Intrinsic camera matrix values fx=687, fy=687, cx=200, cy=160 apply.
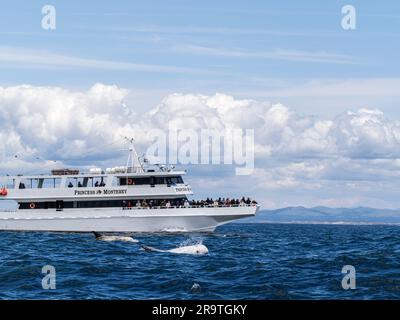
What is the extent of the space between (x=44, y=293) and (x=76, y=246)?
25.7m

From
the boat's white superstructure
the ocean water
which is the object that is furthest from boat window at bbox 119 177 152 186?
the ocean water

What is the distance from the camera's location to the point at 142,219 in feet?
233

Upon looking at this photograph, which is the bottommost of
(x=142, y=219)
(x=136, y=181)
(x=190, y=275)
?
(x=190, y=275)

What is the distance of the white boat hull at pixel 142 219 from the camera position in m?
70.6

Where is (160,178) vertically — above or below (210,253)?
above

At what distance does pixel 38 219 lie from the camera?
74.2 metres

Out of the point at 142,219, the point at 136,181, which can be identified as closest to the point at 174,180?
the point at 136,181

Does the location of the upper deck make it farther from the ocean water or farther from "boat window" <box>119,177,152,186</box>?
the ocean water

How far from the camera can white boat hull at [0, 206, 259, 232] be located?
232 ft

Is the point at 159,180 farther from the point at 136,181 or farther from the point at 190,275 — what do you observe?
the point at 190,275

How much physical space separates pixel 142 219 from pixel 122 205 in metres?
2.85
